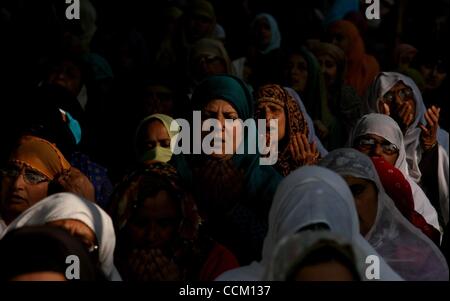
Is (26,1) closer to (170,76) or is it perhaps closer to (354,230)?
(170,76)

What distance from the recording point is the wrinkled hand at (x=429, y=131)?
782cm

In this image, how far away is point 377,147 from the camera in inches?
272

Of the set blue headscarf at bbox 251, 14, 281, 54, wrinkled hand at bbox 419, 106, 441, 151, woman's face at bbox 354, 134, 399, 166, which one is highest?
woman's face at bbox 354, 134, 399, 166

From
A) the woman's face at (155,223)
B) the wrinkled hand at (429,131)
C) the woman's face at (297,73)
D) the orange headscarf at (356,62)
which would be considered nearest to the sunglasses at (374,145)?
the wrinkled hand at (429,131)

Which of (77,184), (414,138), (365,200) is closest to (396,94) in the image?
(414,138)

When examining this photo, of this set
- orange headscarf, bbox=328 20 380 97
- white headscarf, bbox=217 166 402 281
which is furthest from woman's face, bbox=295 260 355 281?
orange headscarf, bbox=328 20 380 97

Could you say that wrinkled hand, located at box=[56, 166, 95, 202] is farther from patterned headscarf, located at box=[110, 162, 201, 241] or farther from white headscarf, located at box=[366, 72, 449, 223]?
white headscarf, located at box=[366, 72, 449, 223]

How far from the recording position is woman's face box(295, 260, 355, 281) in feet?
12.9

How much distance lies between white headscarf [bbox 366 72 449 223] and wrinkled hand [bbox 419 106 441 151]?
0.04 meters

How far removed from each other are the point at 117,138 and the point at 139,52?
271 cm

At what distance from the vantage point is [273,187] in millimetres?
6270

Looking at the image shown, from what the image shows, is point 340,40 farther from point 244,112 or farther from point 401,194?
point 401,194

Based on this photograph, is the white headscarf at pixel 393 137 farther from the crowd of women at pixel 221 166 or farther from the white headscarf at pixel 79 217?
the white headscarf at pixel 79 217

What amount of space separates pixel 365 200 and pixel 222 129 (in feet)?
3.47
